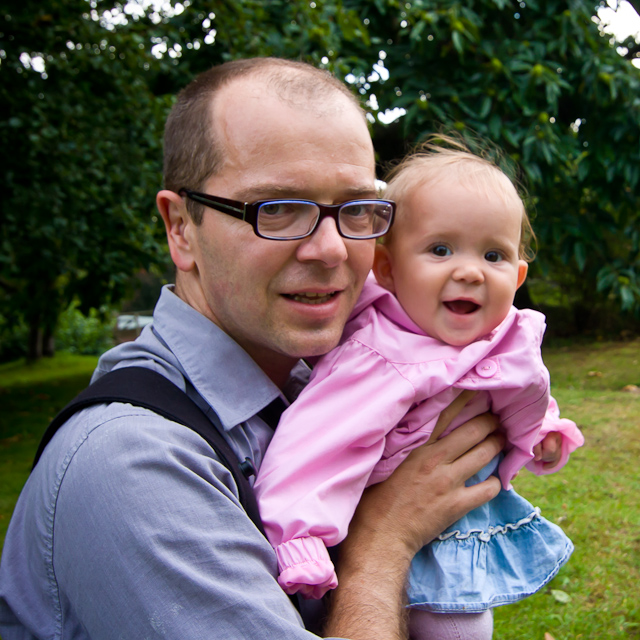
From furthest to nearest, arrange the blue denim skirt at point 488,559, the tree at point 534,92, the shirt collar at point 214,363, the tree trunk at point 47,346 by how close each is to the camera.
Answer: the tree trunk at point 47,346
the tree at point 534,92
the blue denim skirt at point 488,559
the shirt collar at point 214,363

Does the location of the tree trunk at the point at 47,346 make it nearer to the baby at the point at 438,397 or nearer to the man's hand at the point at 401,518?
the baby at the point at 438,397

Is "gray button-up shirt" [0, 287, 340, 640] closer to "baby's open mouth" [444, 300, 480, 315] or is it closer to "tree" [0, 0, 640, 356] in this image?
"baby's open mouth" [444, 300, 480, 315]

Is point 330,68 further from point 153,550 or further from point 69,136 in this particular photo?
point 153,550

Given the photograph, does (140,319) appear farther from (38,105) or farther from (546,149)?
(546,149)

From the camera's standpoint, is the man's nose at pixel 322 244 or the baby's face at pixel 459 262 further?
the baby's face at pixel 459 262

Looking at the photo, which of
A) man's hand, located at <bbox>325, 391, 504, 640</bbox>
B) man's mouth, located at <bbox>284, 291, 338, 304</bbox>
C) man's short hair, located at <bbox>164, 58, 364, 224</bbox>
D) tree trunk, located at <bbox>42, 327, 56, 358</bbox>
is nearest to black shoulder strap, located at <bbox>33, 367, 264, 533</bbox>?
man's hand, located at <bbox>325, 391, 504, 640</bbox>

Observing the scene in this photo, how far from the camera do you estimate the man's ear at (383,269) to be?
2088mm

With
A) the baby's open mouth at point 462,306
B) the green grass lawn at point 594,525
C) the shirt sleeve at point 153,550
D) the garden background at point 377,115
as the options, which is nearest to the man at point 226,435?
the shirt sleeve at point 153,550

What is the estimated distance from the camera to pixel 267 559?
1361 millimetres

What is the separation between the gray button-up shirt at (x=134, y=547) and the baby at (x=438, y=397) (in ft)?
0.78

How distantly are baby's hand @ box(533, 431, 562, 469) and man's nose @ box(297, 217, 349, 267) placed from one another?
0.99 m

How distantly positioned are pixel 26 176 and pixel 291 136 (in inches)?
159

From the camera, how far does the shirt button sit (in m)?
1.76

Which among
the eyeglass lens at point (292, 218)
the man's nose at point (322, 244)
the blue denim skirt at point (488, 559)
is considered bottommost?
Result: the blue denim skirt at point (488, 559)
